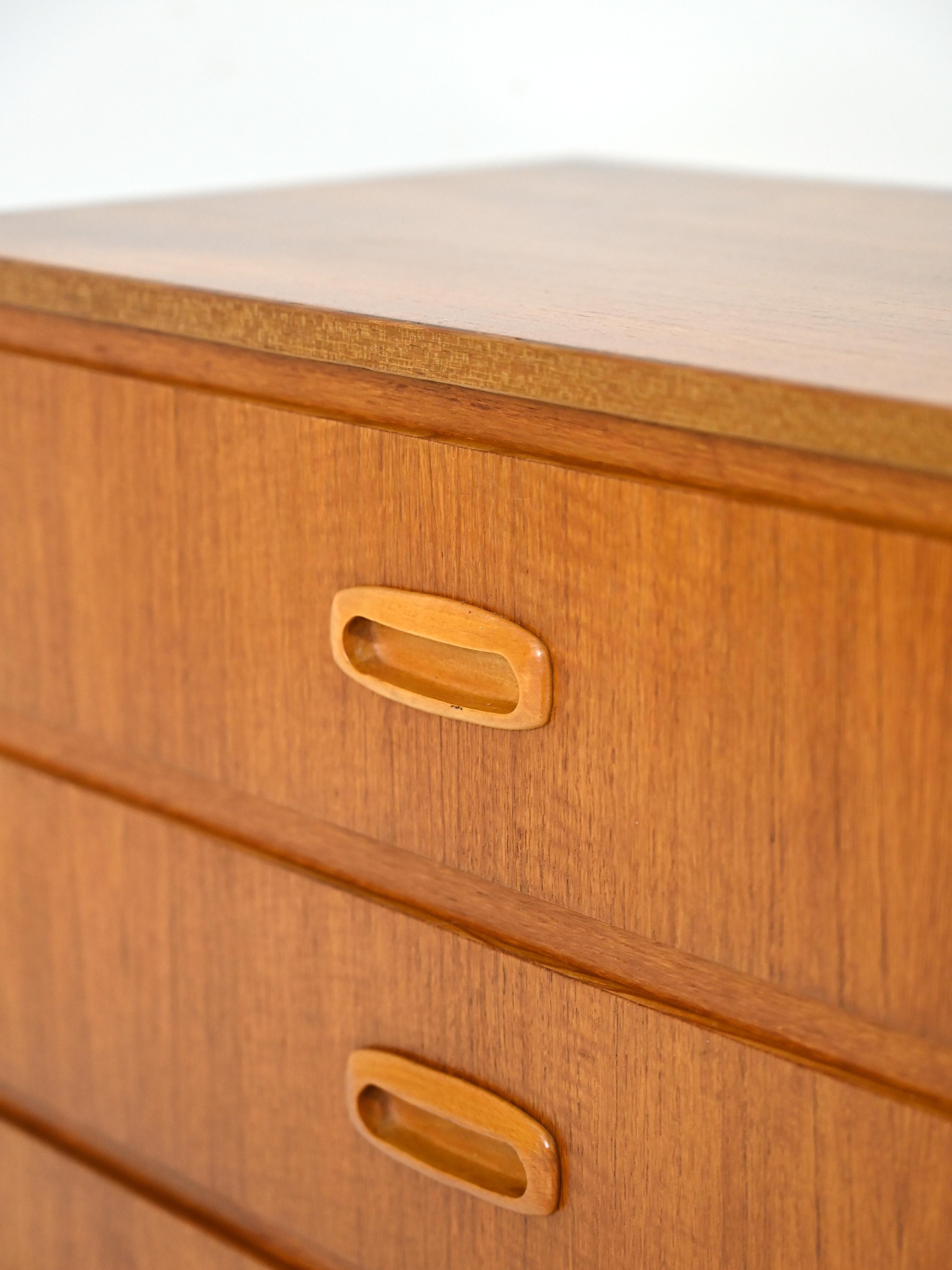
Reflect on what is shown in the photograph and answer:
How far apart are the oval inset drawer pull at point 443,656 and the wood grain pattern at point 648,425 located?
0.19ft

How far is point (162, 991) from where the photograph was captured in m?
0.61

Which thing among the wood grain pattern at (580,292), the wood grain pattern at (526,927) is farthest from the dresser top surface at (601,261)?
the wood grain pattern at (526,927)

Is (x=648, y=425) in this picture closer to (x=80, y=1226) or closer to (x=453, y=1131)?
(x=453, y=1131)

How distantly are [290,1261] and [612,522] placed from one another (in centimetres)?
38

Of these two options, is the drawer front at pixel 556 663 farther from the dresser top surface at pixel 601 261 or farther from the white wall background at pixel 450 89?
the white wall background at pixel 450 89

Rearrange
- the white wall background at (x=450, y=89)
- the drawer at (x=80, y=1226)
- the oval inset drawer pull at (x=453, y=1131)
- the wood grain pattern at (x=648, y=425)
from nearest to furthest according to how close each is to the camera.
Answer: the wood grain pattern at (x=648, y=425) → the oval inset drawer pull at (x=453, y=1131) → the drawer at (x=80, y=1226) → the white wall background at (x=450, y=89)

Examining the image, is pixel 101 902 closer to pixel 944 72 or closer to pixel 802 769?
pixel 802 769

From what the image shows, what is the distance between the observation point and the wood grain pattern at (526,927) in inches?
16.0

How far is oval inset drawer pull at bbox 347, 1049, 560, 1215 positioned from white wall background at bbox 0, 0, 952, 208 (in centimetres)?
65

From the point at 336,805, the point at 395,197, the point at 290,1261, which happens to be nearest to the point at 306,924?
the point at 336,805

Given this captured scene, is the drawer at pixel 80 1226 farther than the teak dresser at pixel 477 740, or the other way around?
the drawer at pixel 80 1226

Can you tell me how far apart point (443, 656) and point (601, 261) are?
0.66ft

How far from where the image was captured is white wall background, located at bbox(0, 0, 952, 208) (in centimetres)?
89

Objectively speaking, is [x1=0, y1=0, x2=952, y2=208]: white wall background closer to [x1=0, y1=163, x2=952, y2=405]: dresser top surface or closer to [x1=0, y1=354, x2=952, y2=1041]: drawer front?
[x1=0, y1=163, x2=952, y2=405]: dresser top surface
